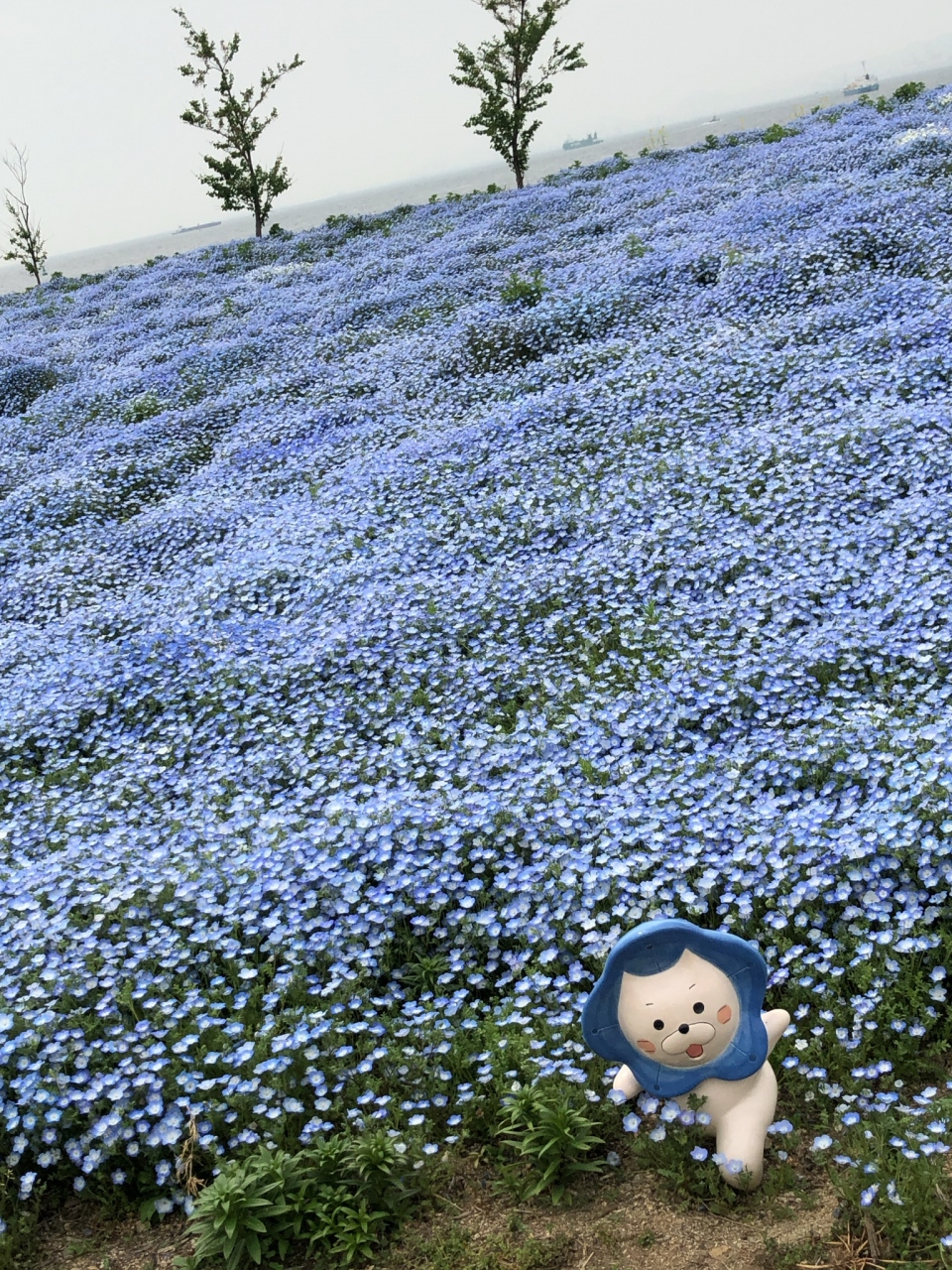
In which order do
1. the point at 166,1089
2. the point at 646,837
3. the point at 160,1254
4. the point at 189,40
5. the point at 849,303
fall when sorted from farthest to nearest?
the point at 189,40 → the point at 849,303 → the point at 646,837 → the point at 166,1089 → the point at 160,1254

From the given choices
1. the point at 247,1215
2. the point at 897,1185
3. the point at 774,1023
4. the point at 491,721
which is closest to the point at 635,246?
the point at 491,721

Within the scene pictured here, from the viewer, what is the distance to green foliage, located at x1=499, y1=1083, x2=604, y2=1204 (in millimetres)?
3336

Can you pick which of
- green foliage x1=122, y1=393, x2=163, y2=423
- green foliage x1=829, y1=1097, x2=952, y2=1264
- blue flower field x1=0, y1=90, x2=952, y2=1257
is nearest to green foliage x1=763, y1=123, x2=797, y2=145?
blue flower field x1=0, y1=90, x2=952, y2=1257

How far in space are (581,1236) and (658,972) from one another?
37.0 inches

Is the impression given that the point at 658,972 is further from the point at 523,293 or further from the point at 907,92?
the point at 907,92

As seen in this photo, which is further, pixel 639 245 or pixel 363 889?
pixel 639 245

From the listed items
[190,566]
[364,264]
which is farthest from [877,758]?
[364,264]

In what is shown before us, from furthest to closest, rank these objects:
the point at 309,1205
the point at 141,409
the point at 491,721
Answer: the point at 141,409 → the point at 491,721 → the point at 309,1205

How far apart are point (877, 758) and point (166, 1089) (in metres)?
3.31

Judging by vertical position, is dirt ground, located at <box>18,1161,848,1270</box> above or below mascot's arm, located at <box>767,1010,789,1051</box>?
below

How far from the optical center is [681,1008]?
9.84 ft

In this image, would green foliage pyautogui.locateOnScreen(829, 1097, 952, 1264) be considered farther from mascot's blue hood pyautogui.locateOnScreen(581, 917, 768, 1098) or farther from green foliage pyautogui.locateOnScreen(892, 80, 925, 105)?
green foliage pyautogui.locateOnScreen(892, 80, 925, 105)

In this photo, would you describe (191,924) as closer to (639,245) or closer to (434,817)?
(434,817)

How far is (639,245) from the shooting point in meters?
15.3
